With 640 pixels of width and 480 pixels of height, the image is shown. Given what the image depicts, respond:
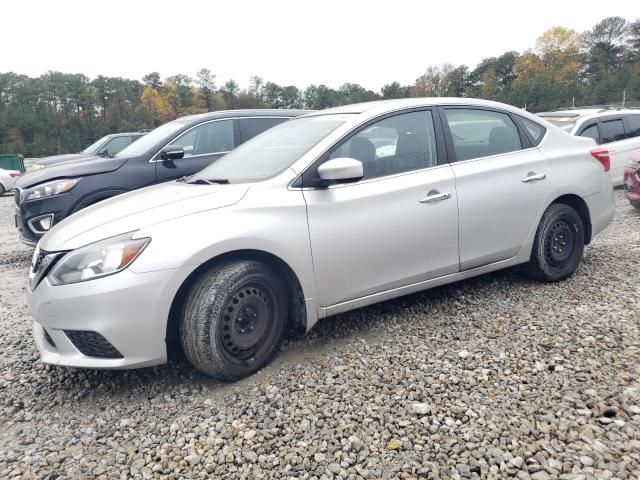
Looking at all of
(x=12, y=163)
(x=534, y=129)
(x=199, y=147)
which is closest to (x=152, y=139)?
(x=199, y=147)

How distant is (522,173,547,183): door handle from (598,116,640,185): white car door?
18.4 ft

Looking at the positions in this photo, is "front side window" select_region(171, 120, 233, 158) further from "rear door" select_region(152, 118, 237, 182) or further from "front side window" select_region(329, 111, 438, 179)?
"front side window" select_region(329, 111, 438, 179)

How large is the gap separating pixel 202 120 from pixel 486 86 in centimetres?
7351

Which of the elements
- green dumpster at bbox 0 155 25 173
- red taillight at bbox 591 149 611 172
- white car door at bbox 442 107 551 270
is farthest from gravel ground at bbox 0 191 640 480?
green dumpster at bbox 0 155 25 173

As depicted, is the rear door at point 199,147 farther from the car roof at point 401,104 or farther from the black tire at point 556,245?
the black tire at point 556,245

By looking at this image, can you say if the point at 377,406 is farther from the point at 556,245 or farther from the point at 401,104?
the point at 556,245

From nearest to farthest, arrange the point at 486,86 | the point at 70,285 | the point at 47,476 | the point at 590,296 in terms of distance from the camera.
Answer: the point at 47,476, the point at 70,285, the point at 590,296, the point at 486,86

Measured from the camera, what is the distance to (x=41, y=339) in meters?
2.99

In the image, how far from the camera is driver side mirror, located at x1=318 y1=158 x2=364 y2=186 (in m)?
3.05

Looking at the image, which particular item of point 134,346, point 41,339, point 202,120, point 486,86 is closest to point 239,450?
point 134,346

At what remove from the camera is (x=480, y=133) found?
→ 13.3ft

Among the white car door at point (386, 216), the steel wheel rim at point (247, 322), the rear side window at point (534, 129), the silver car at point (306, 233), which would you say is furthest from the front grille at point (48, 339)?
the rear side window at point (534, 129)

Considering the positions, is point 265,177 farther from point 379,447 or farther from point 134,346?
point 379,447

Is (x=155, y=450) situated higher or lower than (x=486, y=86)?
lower
